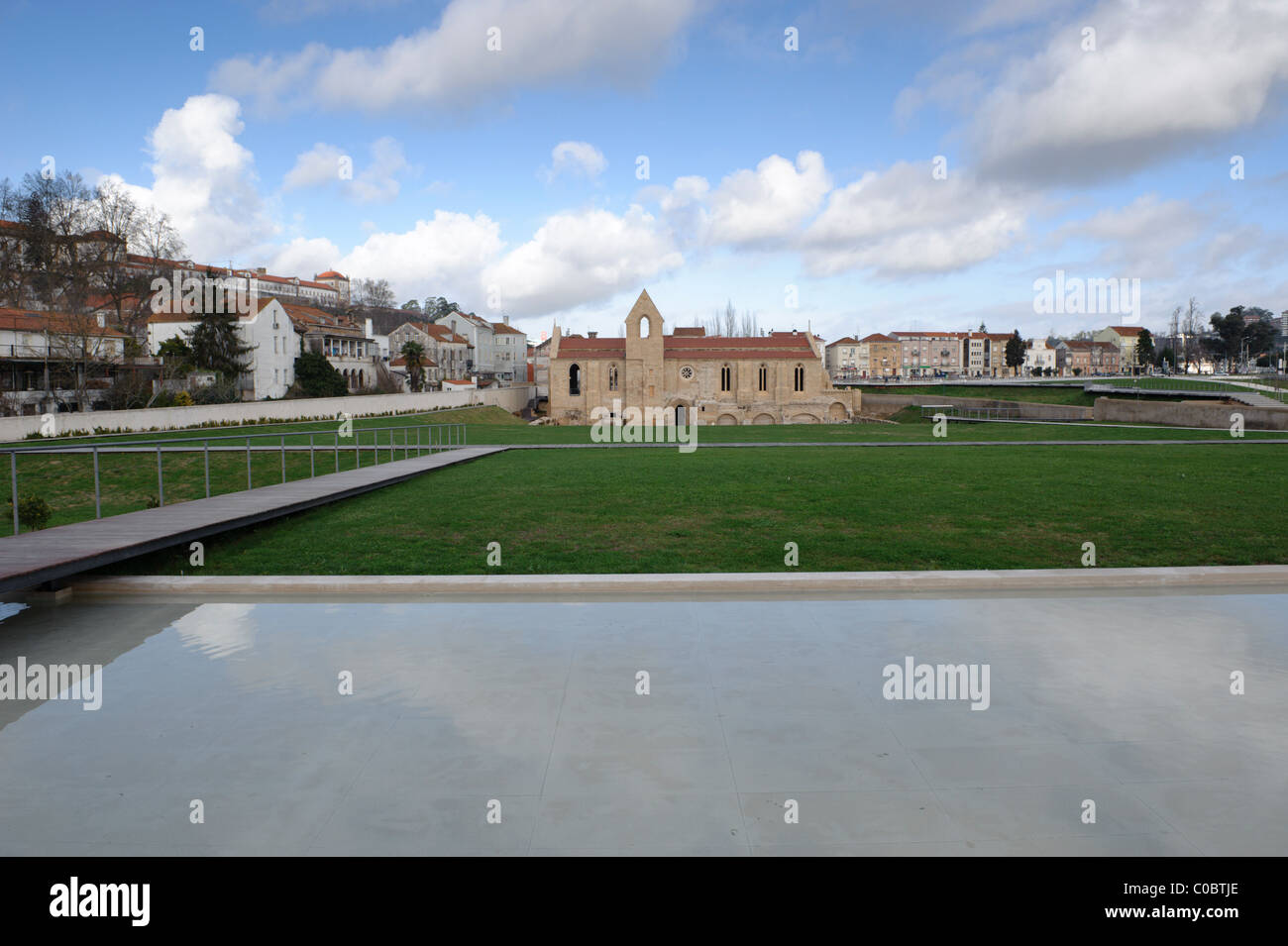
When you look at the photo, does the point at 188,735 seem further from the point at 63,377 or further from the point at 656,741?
the point at 63,377

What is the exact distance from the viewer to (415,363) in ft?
243

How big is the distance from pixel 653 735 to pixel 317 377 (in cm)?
5878

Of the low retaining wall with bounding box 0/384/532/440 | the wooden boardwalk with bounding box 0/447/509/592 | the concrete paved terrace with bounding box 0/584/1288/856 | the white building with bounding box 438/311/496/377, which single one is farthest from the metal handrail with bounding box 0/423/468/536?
the white building with bounding box 438/311/496/377

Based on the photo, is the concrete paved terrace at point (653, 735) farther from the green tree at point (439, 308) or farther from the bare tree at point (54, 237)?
the green tree at point (439, 308)

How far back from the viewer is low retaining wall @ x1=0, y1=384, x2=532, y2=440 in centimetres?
3139

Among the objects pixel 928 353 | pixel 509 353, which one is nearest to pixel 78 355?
pixel 509 353

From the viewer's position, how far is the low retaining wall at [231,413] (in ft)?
103

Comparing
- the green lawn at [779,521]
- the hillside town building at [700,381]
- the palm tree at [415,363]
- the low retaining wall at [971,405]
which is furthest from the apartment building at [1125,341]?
the green lawn at [779,521]

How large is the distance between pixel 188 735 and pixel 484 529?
23.9 ft

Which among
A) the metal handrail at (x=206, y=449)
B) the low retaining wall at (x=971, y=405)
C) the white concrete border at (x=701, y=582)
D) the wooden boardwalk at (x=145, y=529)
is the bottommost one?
the white concrete border at (x=701, y=582)

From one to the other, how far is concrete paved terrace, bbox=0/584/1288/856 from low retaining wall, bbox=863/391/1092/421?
171 ft

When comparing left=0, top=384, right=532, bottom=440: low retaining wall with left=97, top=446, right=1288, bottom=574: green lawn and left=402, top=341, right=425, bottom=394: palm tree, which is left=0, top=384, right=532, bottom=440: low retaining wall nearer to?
left=402, top=341, right=425, bottom=394: palm tree

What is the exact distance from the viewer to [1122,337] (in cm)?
15650

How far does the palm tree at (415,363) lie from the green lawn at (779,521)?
56.4 metres
